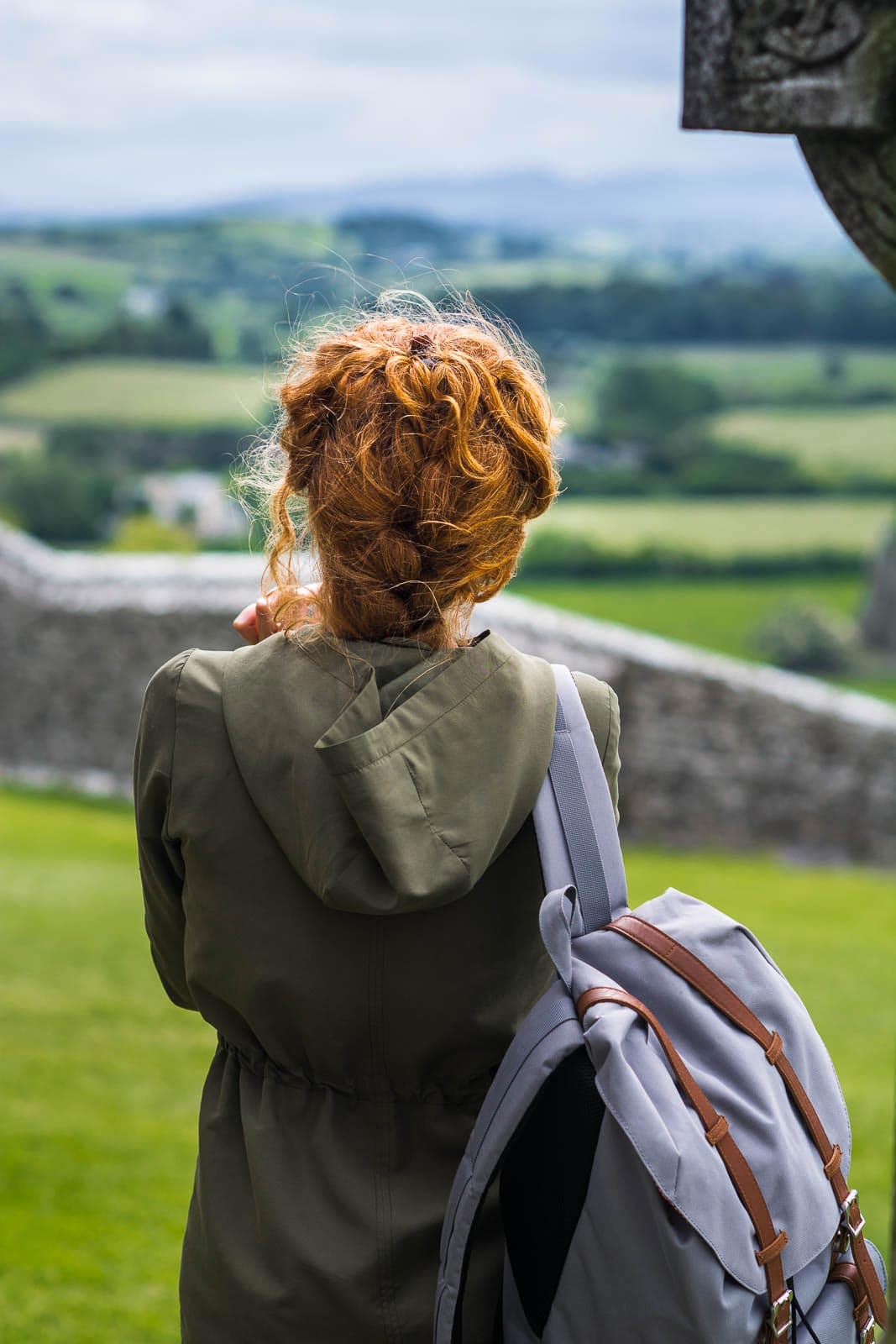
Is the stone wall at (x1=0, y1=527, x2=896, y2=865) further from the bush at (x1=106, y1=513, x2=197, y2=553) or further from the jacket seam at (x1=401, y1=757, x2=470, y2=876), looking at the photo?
the bush at (x1=106, y1=513, x2=197, y2=553)

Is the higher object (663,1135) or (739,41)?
(739,41)

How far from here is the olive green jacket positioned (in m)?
1.51

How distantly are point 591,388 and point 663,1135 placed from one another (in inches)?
1844

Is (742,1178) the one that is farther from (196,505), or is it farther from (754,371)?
(754,371)

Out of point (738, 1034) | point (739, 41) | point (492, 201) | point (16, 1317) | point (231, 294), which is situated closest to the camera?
point (739, 41)

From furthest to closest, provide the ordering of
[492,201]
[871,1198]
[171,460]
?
[492,201] → [171,460] → [871,1198]

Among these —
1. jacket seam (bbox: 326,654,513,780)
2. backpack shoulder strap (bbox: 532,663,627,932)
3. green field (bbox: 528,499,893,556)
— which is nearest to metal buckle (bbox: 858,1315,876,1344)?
backpack shoulder strap (bbox: 532,663,627,932)

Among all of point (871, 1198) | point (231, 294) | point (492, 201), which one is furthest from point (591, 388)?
point (871, 1198)

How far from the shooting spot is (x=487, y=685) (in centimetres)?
154

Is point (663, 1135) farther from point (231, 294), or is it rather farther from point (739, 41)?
point (231, 294)

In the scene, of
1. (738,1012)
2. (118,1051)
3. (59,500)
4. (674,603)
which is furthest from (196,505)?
(738,1012)

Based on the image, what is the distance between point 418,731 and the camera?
1482mm

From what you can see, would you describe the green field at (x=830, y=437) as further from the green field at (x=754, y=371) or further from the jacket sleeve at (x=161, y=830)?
the jacket sleeve at (x=161, y=830)

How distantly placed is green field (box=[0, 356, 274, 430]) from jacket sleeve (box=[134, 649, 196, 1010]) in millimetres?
37861
